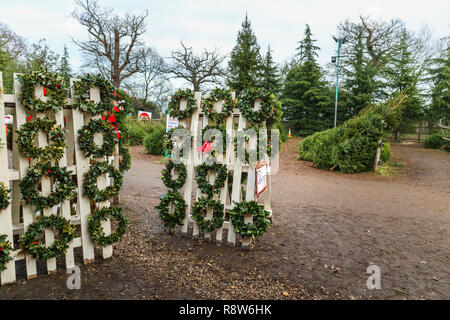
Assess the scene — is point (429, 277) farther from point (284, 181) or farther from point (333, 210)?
point (284, 181)

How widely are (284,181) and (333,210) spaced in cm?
320

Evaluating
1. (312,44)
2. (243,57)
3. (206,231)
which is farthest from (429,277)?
(312,44)

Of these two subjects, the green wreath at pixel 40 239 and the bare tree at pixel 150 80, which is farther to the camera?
the bare tree at pixel 150 80

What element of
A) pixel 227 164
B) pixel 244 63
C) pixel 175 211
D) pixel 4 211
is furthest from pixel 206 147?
pixel 244 63

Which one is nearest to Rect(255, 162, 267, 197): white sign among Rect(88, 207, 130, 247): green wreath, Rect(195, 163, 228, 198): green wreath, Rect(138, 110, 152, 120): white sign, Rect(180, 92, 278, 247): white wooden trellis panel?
Rect(180, 92, 278, 247): white wooden trellis panel

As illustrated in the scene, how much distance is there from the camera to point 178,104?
3504 millimetres

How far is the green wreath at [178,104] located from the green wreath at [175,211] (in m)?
1.02

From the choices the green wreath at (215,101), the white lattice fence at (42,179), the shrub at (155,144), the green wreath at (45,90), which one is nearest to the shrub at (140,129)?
the shrub at (155,144)

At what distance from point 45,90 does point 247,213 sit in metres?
2.40

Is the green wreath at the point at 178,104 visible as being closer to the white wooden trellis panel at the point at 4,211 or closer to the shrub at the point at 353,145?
the white wooden trellis panel at the point at 4,211

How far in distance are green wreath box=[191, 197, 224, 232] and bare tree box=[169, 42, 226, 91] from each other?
23.6m

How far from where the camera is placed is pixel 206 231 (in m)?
3.41

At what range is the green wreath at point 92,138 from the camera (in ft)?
8.66

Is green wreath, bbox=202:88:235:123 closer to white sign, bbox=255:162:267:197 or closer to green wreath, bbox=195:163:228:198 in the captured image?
green wreath, bbox=195:163:228:198
